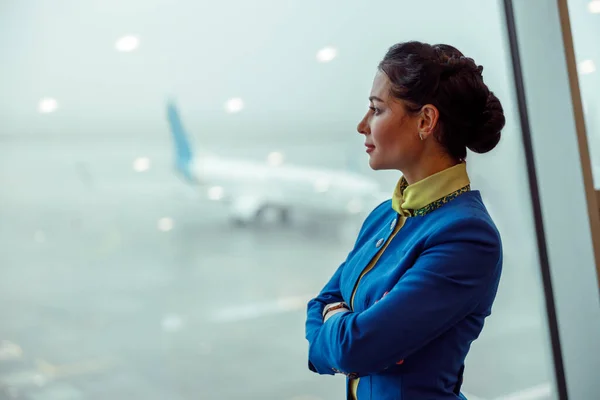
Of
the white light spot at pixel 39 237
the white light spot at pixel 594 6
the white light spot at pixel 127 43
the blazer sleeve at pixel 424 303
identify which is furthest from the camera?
the white light spot at pixel 594 6

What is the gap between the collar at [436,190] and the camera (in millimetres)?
1213

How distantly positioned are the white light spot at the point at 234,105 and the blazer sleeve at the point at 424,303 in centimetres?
128

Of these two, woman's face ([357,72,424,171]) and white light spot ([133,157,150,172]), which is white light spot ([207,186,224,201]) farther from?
woman's face ([357,72,424,171])

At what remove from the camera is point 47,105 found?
1.98 metres

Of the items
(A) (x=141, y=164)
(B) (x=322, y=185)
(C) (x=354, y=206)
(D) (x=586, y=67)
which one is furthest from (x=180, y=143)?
(D) (x=586, y=67)

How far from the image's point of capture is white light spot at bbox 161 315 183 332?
2.17 metres

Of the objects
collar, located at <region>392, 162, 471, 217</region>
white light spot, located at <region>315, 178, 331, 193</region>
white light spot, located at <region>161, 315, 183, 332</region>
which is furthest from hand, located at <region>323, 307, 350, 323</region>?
white light spot, located at <region>315, 178, 331, 193</region>

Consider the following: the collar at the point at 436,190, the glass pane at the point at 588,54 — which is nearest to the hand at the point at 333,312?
the collar at the point at 436,190

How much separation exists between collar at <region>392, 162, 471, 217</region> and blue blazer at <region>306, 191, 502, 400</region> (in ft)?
0.05

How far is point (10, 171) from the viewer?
1.89 m

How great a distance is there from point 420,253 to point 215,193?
1233 mm

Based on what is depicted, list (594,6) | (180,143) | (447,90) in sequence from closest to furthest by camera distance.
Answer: (447,90), (180,143), (594,6)

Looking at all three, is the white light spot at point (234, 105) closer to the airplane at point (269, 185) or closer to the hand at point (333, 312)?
the airplane at point (269, 185)

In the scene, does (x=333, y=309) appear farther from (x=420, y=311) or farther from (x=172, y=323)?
(x=172, y=323)
